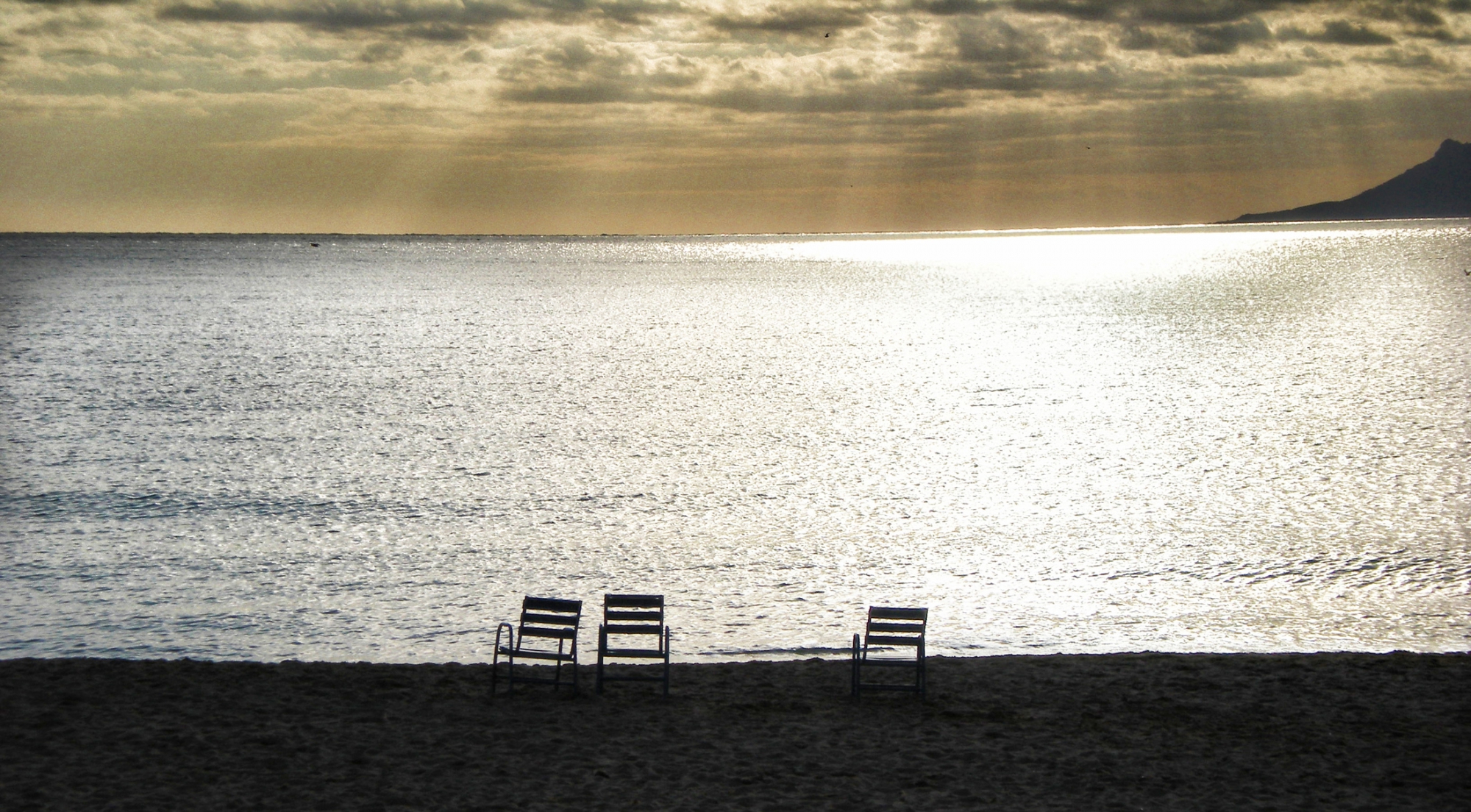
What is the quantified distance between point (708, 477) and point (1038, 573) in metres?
11.6

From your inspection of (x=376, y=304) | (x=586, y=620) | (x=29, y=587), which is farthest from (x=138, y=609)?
(x=376, y=304)

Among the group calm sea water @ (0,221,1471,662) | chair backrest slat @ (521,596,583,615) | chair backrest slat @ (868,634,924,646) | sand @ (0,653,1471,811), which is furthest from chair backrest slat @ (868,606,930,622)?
calm sea water @ (0,221,1471,662)

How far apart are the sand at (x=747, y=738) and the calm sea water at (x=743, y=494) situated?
2.74m

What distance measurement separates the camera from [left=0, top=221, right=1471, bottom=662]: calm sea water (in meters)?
18.5

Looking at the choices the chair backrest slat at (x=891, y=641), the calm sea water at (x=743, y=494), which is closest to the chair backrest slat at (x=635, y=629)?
the chair backrest slat at (x=891, y=641)

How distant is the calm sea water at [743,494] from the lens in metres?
18.5

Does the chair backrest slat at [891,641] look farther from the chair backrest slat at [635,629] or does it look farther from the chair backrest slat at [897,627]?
the chair backrest slat at [635,629]

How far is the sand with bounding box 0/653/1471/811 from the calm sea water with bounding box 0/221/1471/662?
2.74 metres

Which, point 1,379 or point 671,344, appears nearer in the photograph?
point 1,379

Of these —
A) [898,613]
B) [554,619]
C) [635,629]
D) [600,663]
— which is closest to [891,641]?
[898,613]

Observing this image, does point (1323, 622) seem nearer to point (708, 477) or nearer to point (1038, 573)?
point (1038, 573)

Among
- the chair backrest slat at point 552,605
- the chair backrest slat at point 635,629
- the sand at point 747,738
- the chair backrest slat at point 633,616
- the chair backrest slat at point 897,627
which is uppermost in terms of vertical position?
the chair backrest slat at point 552,605

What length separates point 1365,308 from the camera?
308ft

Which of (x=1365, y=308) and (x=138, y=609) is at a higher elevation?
(x=1365, y=308)
